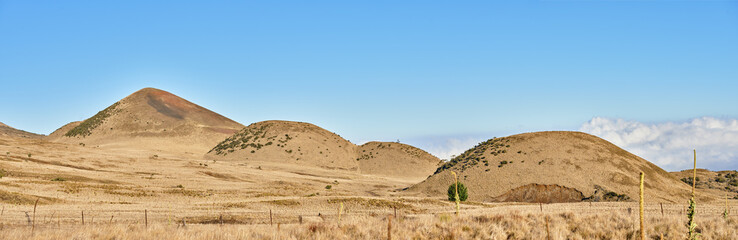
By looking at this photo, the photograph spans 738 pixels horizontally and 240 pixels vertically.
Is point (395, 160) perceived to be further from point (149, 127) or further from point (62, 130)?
point (62, 130)

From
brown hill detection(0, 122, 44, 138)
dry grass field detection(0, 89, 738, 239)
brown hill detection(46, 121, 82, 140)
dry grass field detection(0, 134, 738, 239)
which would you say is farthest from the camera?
brown hill detection(0, 122, 44, 138)

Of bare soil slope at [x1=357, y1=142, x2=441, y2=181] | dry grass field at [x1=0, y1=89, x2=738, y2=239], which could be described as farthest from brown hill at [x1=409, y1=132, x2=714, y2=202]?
bare soil slope at [x1=357, y1=142, x2=441, y2=181]

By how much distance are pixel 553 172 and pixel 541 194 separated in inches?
179

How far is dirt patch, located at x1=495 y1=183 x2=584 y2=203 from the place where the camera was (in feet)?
209

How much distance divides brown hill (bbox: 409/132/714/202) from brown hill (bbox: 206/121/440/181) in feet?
157

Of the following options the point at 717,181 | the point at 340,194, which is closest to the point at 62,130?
the point at 340,194

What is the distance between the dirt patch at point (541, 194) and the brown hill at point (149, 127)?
106m

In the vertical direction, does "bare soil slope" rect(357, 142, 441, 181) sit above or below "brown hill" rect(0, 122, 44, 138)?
below

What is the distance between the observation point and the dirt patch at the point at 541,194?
63719 mm

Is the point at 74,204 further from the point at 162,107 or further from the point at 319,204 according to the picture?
the point at 162,107

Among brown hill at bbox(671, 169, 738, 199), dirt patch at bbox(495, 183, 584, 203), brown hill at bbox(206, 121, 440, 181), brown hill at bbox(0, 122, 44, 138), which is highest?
brown hill at bbox(0, 122, 44, 138)

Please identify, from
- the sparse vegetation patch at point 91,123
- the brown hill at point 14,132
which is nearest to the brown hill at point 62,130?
the sparse vegetation patch at point 91,123

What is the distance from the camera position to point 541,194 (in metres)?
64.9

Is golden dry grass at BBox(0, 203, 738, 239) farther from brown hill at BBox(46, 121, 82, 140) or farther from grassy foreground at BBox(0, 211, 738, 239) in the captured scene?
brown hill at BBox(46, 121, 82, 140)
